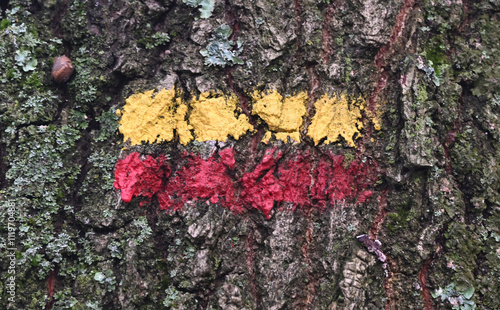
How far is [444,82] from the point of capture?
247cm

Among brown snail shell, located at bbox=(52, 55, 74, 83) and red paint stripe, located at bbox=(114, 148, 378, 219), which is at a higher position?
brown snail shell, located at bbox=(52, 55, 74, 83)

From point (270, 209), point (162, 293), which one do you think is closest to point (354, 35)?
point (270, 209)

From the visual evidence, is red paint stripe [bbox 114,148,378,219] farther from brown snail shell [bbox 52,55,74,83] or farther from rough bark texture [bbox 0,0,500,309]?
brown snail shell [bbox 52,55,74,83]

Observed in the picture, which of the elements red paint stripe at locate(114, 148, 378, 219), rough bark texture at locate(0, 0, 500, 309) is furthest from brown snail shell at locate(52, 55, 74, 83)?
red paint stripe at locate(114, 148, 378, 219)

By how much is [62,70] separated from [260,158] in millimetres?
1414

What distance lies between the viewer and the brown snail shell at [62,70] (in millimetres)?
2479

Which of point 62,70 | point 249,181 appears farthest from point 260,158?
point 62,70

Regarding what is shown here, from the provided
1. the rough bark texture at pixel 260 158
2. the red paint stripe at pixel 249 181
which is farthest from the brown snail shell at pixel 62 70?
the red paint stripe at pixel 249 181

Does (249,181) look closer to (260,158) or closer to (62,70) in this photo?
(260,158)

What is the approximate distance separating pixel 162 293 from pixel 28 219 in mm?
927

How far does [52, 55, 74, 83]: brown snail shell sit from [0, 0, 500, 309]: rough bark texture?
0.13 ft

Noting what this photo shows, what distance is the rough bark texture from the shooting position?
2.26 meters

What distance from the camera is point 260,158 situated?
2.39 metres

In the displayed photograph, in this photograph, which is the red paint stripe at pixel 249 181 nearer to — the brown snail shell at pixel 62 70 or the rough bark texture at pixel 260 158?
the rough bark texture at pixel 260 158
